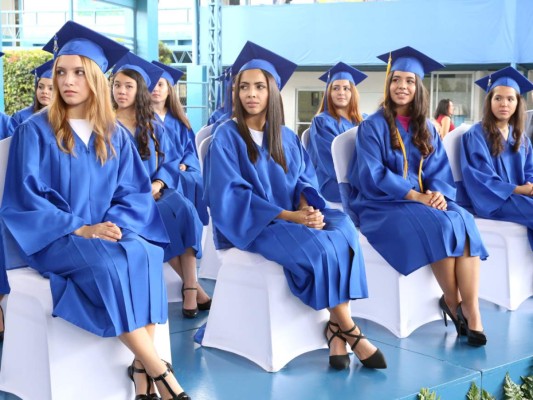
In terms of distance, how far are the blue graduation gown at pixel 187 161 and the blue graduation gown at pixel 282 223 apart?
126 cm

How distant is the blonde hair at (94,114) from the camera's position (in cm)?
319

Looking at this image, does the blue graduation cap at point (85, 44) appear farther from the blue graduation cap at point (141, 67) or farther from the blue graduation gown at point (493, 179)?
the blue graduation gown at point (493, 179)

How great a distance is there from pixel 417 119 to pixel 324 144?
182cm

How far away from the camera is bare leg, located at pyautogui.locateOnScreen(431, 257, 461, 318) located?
4.09 m

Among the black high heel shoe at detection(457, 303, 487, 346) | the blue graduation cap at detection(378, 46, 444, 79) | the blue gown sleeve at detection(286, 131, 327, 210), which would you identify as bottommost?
the black high heel shoe at detection(457, 303, 487, 346)

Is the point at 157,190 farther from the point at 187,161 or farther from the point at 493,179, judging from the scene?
the point at 493,179

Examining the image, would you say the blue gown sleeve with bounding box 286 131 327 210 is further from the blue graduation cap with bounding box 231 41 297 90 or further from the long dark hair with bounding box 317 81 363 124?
the long dark hair with bounding box 317 81 363 124

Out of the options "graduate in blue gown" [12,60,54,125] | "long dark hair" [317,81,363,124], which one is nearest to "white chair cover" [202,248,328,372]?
"graduate in blue gown" [12,60,54,125]

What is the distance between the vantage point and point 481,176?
16.3ft

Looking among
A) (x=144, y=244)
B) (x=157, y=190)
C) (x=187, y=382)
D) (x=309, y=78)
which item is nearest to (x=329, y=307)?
(x=187, y=382)

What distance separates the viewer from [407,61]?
446 centimetres

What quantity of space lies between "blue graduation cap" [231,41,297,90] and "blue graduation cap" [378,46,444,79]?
839 mm

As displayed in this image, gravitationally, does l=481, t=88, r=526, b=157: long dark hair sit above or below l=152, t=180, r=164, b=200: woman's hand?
above

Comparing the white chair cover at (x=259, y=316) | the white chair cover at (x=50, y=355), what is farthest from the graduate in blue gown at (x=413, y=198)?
the white chair cover at (x=50, y=355)
